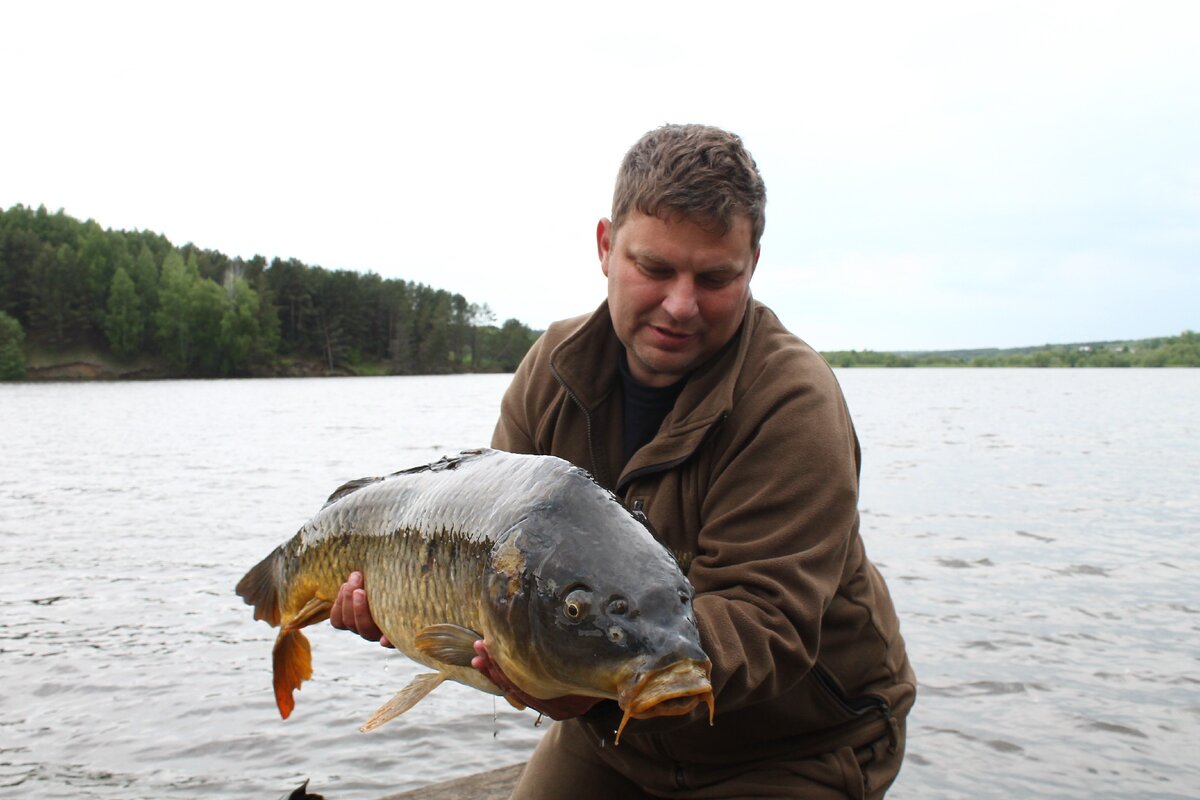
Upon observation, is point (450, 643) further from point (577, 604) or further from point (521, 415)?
point (521, 415)

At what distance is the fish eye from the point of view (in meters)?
1.99

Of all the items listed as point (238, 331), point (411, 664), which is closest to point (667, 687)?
point (411, 664)

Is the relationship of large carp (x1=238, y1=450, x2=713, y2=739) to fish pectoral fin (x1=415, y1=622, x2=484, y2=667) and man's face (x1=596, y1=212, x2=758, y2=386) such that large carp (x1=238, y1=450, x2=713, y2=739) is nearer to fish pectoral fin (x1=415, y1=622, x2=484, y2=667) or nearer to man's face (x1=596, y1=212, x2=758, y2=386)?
fish pectoral fin (x1=415, y1=622, x2=484, y2=667)

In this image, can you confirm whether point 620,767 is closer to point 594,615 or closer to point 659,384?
point 659,384

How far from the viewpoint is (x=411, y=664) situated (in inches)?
316

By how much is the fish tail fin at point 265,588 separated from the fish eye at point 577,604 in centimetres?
182

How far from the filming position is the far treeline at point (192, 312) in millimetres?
71500

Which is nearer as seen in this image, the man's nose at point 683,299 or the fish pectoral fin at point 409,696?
the fish pectoral fin at point 409,696

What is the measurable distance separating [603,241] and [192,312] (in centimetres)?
7625

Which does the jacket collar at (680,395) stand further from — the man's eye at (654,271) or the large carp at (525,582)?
the large carp at (525,582)

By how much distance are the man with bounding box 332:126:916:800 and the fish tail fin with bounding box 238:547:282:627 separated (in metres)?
0.53

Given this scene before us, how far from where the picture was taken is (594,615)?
6.48 feet

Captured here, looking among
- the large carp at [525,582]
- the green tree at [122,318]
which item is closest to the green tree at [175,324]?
the green tree at [122,318]

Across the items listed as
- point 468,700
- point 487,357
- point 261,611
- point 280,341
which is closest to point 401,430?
point 468,700
